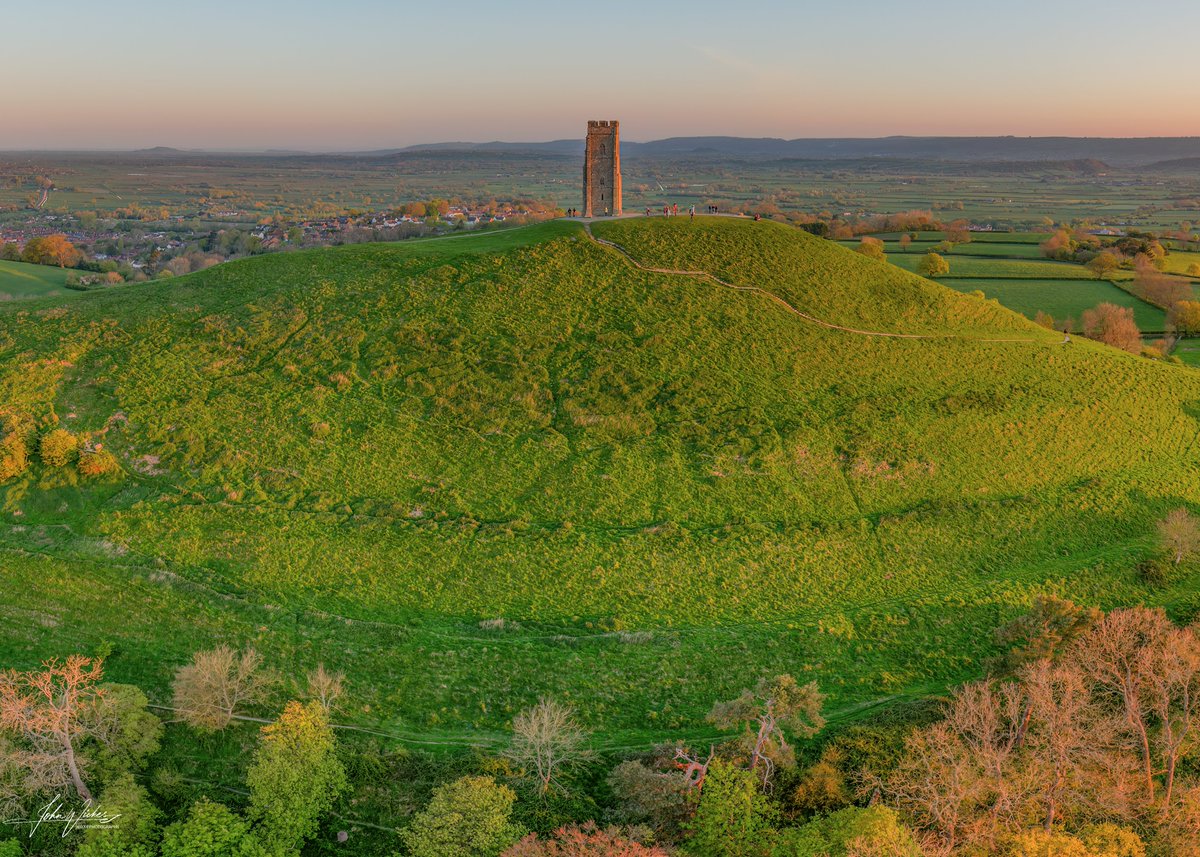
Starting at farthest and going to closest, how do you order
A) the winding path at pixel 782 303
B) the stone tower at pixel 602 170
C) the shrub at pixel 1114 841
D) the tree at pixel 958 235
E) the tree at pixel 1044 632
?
the tree at pixel 958 235 < the stone tower at pixel 602 170 < the winding path at pixel 782 303 < the tree at pixel 1044 632 < the shrub at pixel 1114 841

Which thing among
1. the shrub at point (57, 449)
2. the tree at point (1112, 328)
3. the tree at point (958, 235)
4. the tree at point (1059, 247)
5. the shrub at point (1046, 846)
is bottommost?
the shrub at point (1046, 846)

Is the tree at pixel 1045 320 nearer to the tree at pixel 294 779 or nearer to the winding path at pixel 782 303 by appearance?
the winding path at pixel 782 303

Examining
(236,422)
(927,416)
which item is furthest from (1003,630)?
(236,422)

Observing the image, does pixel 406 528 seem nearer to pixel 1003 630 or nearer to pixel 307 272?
pixel 1003 630

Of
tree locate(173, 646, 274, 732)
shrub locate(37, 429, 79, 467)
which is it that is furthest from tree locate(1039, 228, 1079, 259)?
shrub locate(37, 429, 79, 467)

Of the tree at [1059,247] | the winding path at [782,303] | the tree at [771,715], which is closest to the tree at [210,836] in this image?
the tree at [771,715]

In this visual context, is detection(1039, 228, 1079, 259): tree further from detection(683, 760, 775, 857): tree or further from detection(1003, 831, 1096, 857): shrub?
detection(683, 760, 775, 857): tree
